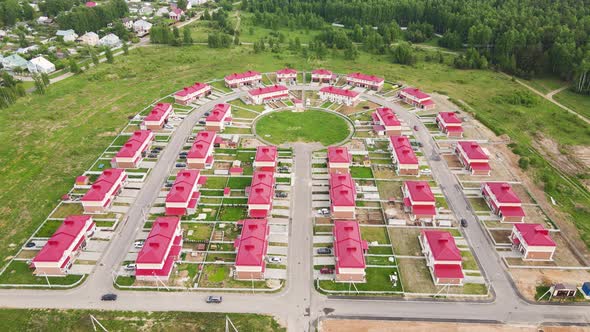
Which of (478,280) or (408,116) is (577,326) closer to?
(478,280)

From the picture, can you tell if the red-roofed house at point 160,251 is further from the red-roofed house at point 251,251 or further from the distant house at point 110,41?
the distant house at point 110,41

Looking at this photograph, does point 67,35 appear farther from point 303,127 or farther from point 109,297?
point 109,297

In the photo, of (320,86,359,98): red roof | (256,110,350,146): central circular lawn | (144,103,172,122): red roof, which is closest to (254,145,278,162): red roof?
(256,110,350,146): central circular lawn

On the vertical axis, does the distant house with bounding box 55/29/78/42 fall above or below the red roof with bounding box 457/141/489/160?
above

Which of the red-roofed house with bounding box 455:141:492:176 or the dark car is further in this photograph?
the red-roofed house with bounding box 455:141:492:176

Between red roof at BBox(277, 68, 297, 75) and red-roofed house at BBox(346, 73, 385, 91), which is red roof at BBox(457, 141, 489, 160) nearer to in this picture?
red-roofed house at BBox(346, 73, 385, 91)

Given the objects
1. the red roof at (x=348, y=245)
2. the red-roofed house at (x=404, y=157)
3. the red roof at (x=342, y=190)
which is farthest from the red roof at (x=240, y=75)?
the red roof at (x=348, y=245)

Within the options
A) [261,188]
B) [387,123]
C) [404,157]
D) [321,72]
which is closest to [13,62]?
[321,72]
